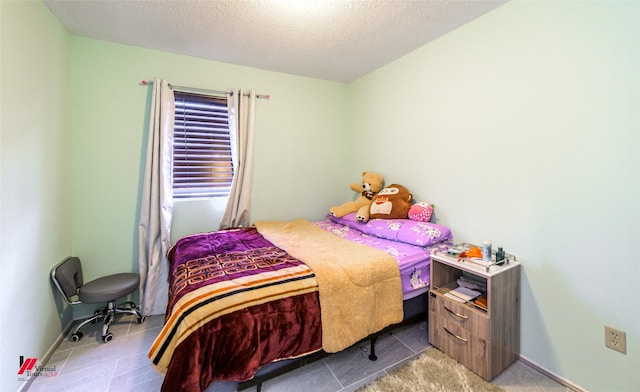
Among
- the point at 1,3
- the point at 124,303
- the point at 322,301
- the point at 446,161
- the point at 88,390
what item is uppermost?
the point at 1,3

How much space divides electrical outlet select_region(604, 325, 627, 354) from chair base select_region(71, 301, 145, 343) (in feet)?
11.3

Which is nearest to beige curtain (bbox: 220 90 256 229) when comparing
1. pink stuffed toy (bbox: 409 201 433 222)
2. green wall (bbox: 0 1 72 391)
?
green wall (bbox: 0 1 72 391)

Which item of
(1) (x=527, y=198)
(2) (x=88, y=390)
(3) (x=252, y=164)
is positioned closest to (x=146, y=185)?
(3) (x=252, y=164)

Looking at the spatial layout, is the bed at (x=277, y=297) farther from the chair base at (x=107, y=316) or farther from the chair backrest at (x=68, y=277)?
the chair backrest at (x=68, y=277)

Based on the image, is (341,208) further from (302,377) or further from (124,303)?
(124,303)

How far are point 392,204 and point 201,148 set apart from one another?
213cm

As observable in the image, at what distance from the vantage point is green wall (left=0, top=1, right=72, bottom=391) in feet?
4.79

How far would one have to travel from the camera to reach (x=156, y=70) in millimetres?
2561

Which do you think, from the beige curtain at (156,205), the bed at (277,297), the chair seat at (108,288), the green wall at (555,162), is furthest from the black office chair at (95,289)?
the green wall at (555,162)

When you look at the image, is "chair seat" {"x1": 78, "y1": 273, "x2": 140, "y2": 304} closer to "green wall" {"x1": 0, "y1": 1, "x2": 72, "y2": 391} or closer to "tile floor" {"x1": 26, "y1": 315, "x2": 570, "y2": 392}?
"green wall" {"x1": 0, "y1": 1, "x2": 72, "y2": 391}

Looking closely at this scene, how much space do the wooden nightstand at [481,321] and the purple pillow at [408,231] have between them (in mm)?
202

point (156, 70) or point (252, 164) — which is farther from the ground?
point (156, 70)

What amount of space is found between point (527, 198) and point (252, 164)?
2532 millimetres

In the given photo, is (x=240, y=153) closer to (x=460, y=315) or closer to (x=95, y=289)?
(x=95, y=289)
